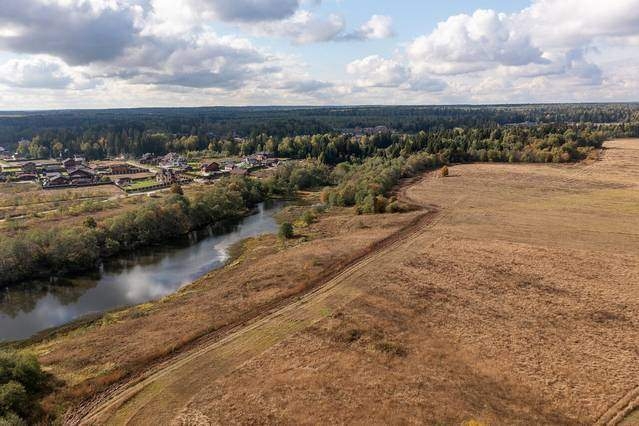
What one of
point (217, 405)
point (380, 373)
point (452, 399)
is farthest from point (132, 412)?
point (452, 399)

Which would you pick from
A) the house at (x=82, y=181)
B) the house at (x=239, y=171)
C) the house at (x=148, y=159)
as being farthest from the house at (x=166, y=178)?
the house at (x=148, y=159)

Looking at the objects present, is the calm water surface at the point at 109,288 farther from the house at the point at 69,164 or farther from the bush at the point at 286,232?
the house at the point at 69,164

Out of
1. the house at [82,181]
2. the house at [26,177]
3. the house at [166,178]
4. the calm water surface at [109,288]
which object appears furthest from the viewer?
the house at [26,177]

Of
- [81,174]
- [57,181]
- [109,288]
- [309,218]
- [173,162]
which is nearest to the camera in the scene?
[109,288]

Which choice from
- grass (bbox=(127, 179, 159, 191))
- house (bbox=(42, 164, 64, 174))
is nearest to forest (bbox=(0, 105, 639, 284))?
grass (bbox=(127, 179, 159, 191))

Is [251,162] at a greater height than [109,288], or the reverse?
[251,162]

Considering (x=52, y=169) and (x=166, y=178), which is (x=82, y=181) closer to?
(x=166, y=178)

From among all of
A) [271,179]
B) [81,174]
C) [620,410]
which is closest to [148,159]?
[81,174]

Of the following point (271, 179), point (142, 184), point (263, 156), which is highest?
point (263, 156)
